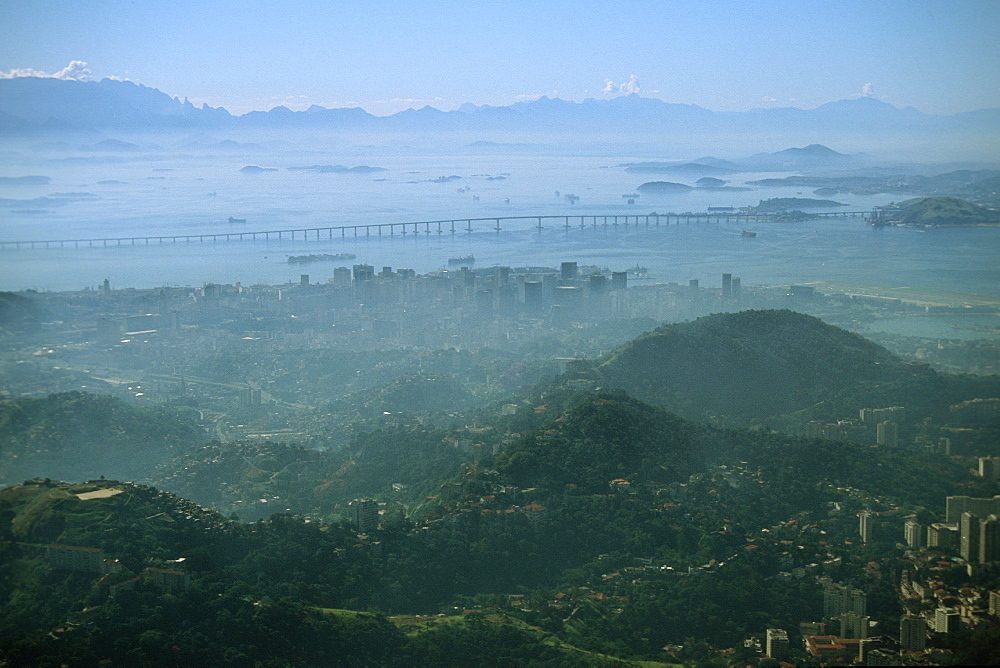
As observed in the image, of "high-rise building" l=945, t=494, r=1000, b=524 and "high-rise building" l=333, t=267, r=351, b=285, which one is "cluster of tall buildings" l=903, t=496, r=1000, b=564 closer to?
"high-rise building" l=945, t=494, r=1000, b=524

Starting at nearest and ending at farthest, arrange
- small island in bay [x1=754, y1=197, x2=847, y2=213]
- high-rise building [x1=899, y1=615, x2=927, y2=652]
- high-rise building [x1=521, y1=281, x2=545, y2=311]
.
Answer: high-rise building [x1=899, y1=615, x2=927, y2=652]
high-rise building [x1=521, y1=281, x2=545, y2=311]
small island in bay [x1=754, y1=197, x2=847, y2=213]

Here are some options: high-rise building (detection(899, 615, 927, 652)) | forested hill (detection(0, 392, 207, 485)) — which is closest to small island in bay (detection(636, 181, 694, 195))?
forested hill (detection(0, 392, 207, 485))

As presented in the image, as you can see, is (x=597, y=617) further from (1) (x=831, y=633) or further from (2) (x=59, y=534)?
(2) (x=59, y=534)

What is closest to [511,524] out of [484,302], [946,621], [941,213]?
[946,621]

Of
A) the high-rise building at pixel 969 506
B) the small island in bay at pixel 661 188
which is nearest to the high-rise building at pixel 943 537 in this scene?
the high-rise building at pixel 969 506

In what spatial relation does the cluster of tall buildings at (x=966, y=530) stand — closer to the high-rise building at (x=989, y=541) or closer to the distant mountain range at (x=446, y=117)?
the high-rise building at (x=989, y=541)

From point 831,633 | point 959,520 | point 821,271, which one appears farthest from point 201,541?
point 821,271
